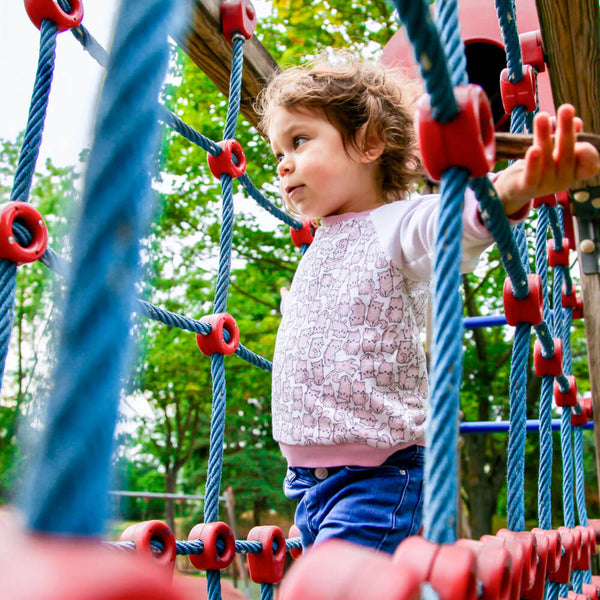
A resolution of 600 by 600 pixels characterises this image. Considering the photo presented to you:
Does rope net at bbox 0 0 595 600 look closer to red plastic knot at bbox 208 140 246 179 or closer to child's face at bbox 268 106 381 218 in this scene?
child's face at bbox 268 106 381 218

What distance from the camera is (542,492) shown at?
46.1 inches

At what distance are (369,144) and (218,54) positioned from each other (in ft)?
2.15

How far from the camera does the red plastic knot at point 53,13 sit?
99 cm

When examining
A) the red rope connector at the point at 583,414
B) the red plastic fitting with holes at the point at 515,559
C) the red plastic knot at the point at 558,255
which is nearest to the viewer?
the red plastic fitting with holes at the point at 515,559

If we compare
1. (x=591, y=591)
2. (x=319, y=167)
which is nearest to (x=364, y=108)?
(x=319, y=167)

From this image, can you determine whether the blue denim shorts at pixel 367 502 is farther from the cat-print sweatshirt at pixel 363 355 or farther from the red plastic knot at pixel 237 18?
the red plastic knot at pixel 237 18

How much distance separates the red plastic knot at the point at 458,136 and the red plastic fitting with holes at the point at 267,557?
0.99m

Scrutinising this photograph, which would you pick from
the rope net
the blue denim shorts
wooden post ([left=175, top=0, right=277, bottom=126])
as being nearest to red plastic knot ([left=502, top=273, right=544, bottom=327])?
the rope net

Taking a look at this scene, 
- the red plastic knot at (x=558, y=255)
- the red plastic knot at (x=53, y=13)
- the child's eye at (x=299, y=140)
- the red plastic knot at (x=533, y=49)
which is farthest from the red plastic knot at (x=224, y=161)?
the red plastic knot at (x=558, y=255)

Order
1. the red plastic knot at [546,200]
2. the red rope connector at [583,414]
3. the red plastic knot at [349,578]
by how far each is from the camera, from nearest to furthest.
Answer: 1. the red plastic knot at [349,578]
2. the red plastic knot at [546,200]
3. the red rope connector at [583,414]

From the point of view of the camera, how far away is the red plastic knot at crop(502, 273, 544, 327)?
0.92m

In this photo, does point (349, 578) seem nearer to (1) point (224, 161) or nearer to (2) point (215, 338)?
(2) point (215, 338)

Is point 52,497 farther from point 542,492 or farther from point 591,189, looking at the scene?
point 591,189

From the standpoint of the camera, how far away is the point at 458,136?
524mm
